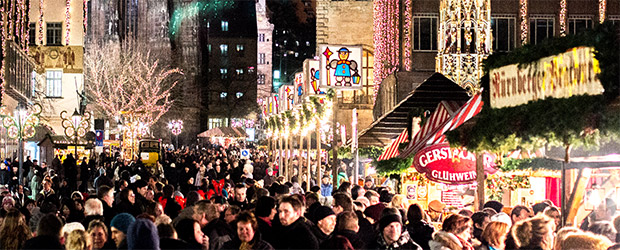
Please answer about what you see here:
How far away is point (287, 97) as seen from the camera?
33.2m

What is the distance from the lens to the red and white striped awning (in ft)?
37.8

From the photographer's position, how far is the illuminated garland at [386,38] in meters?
35.2

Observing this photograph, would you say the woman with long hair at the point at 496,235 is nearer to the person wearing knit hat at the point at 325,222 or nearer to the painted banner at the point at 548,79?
the painted banner at the point at 548,79

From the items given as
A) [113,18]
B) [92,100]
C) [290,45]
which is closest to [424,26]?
[92,100]

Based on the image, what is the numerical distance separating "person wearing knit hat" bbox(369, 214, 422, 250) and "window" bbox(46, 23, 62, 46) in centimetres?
4712

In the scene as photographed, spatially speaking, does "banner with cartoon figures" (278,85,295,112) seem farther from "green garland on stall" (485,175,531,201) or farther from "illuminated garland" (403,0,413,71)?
"green garland on stall" (485,175,531,201)

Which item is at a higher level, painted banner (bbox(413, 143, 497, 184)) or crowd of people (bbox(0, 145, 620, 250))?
painted banner (bbox(413, 143, 497, 184))

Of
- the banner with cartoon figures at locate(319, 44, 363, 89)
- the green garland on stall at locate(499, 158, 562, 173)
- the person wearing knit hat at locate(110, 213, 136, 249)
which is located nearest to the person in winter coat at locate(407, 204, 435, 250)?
the green garland on stall at locate(499, 158, 562, 173)

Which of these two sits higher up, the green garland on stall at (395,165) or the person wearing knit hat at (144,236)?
the green garland on stall at (395,165)

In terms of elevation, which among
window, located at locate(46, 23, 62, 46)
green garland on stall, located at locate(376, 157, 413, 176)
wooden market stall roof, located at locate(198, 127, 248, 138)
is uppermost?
window, located at locate(46, 23, 62, 46)

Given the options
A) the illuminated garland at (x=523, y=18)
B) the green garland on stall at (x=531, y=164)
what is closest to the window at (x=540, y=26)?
the illuminated garland at (x=523, y=18)

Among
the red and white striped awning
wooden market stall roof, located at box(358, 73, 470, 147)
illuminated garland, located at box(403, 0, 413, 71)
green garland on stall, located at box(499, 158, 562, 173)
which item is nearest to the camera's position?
the red and white striped awning

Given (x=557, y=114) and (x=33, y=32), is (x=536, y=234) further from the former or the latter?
(x=33, y=32)

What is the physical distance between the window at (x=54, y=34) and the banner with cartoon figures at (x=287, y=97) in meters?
21.9
